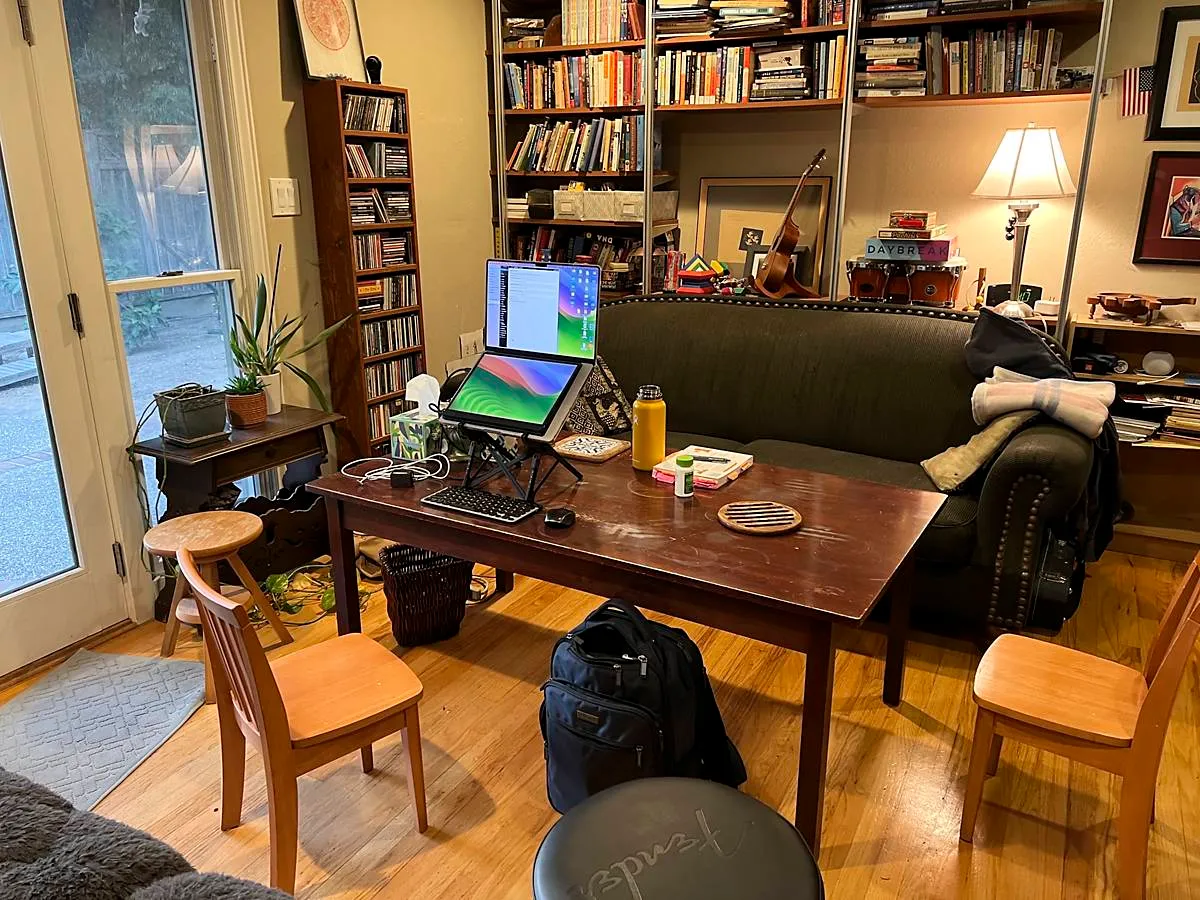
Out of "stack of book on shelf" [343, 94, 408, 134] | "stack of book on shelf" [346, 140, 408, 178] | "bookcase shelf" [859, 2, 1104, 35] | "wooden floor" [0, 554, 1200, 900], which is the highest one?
"bookcase shelf" [859, 2, 1104, 35]

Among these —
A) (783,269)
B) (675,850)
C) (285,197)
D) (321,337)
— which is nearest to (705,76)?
(783,269)

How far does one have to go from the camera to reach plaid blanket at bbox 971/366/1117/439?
104 inches

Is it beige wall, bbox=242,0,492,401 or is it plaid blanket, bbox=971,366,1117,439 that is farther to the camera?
beige wall, bbox=242,0,492,401

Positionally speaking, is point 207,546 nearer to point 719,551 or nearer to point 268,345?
point 268,345

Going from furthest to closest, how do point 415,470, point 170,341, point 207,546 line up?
point 170,341, point 207,546, point 415,470

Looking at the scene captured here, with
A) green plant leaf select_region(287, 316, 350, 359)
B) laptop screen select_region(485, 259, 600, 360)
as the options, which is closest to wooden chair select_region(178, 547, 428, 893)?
laptop screen select_region(485, 259, 600, 360)

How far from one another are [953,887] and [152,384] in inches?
112

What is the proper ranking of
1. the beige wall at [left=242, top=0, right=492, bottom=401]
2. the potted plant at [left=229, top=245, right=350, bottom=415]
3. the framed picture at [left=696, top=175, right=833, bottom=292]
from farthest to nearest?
the framed picture at [left=696, top=175, right=833, bottom=292] < the beige wall at [left=242, top=0, right=492, bottom=401] < the potted plant at [left=229, top=245, right=350, bottom=415]

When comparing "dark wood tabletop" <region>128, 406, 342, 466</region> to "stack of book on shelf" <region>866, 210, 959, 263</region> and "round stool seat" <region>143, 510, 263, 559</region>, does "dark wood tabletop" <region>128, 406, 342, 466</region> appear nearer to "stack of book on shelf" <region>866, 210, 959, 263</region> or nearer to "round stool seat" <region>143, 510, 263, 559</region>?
"round stool seat" <region>143, 510, 263, 559</region>

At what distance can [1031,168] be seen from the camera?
3295 mm

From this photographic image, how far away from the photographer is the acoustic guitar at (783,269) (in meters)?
3.64

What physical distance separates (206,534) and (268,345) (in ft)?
3.35

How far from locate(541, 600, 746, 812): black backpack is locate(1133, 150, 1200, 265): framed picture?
2.70m

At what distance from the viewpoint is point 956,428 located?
10.0 feet
